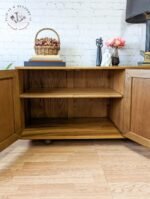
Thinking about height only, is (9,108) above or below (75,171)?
above

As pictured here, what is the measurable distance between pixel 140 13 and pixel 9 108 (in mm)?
1112

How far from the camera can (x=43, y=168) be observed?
108cm

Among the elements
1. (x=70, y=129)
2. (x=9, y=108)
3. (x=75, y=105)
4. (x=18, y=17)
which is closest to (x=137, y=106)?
(x=70, y=129)

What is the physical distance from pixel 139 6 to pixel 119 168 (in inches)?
43.1

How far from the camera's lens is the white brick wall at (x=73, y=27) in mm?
1595

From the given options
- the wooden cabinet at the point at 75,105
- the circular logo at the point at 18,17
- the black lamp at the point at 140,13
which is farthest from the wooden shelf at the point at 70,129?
the circular logo at the point at 18,17

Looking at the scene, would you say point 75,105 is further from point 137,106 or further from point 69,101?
point 137,106

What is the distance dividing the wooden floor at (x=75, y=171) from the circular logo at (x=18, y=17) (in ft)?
3.19

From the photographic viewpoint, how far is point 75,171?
1052mm

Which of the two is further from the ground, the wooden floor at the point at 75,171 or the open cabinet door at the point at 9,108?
the open cabinet door at the point at 9,108

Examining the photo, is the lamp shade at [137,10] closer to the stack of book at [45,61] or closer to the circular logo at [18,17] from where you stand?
the stack of book at [45,61]

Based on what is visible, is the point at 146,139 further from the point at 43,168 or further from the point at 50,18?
the point at 50,18

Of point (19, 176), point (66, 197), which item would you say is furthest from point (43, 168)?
point (66, 197)

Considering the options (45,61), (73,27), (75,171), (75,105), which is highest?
(73,27)
